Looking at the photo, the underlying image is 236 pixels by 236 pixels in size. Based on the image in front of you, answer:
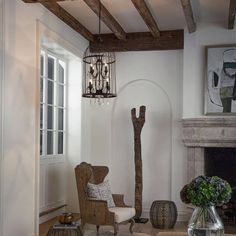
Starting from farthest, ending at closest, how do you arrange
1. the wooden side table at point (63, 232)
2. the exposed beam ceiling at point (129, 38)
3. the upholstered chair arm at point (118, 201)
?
the exposed beam ceiling at point (129, 38) < the upholstered chair arm at point (118, 201) < the wooden side table at point (63, 232)

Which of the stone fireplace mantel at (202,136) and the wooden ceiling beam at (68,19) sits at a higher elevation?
the wooden ceiling beam at (68,19)

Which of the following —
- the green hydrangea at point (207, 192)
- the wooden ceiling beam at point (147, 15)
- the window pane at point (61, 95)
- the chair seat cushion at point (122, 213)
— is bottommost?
the chair seat cushion at point (122, 213)

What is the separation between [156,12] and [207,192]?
2.88m

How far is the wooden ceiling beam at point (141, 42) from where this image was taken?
19.5ft

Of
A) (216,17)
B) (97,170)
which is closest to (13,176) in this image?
(97,170)

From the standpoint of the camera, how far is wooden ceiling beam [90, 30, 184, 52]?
595 cm

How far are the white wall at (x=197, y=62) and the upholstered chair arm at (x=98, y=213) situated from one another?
6.23ft

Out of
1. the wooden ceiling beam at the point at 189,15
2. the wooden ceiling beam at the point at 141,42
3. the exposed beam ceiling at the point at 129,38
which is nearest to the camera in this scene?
the wooden ceiling beam at the point at 189,15

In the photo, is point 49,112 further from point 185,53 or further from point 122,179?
point 185,53

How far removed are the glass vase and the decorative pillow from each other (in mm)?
1986

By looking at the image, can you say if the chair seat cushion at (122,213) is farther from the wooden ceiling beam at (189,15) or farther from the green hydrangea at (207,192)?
the wooden ceiling beam at (189,15)

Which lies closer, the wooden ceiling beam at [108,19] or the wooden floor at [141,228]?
the wooden ceiling beam at [108,19]

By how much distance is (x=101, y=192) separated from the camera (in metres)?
4.94

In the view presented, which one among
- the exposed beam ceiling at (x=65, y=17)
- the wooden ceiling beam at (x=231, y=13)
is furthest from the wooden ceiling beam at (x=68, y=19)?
the wooden ceiling beam at (x=231, y=13)
